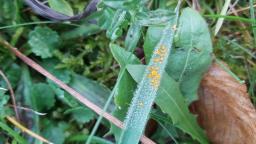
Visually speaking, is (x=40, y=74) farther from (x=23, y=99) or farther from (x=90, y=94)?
(x=90, y=94)

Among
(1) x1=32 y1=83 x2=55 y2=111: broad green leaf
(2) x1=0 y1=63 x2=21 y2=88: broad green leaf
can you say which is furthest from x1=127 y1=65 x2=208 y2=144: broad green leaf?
(2) x1=0 y1=63 x2=21 y2=88: broad green leaf

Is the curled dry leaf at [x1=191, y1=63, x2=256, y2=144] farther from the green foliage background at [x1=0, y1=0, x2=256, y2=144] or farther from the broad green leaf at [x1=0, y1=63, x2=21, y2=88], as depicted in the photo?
the broad green leaf at [x1=0, y1=63, x2=21, y2=88]

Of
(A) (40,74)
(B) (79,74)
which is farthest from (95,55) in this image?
(A) (40,74)

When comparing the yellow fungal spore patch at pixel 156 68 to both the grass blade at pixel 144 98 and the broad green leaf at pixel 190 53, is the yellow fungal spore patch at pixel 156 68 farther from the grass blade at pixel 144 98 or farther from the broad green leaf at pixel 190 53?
the broad green leaf at pixel 190 53

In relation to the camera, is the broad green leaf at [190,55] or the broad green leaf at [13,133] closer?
the broad green leaf at [13,133]

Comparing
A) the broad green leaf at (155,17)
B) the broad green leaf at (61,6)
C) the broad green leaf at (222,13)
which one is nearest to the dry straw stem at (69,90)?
the broad green leaf at (61,6)
